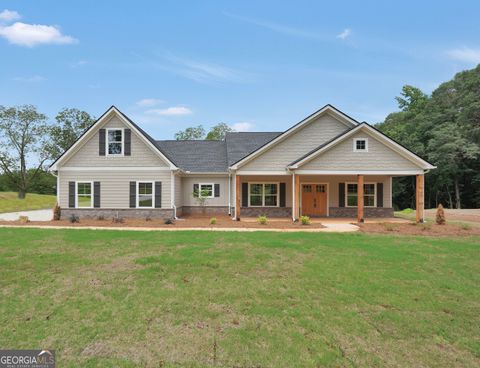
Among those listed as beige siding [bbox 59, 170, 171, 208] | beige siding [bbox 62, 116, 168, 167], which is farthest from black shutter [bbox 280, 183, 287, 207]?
beige siding [bbox 62, 116, 168, 167]

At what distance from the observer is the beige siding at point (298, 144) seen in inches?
660

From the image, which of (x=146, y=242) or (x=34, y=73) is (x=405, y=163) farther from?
(x=34, y=73)

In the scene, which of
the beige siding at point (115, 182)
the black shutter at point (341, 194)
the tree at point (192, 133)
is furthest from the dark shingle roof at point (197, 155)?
the tree at point (192, 133)

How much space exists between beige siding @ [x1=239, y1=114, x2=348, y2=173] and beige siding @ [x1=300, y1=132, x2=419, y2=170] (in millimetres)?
1806

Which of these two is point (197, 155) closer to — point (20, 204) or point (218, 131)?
point (20, 204)

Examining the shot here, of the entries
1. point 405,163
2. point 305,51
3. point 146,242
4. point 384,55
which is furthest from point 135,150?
point 384,55

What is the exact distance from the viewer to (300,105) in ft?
86.5

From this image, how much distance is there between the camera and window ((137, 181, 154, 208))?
54.7 feet

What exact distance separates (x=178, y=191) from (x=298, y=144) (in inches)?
325

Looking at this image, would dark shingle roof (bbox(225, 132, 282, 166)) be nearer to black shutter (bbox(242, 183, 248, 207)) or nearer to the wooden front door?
black shutter (bbox(242, 183, 248, 207))

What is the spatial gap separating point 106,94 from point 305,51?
16.4 metres

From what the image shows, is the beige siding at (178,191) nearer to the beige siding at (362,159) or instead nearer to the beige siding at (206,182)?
the beige siding at (206,182)

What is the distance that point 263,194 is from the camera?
60.5 ft

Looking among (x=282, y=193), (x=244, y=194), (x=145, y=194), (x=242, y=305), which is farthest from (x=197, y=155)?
(x=242, y=305)
